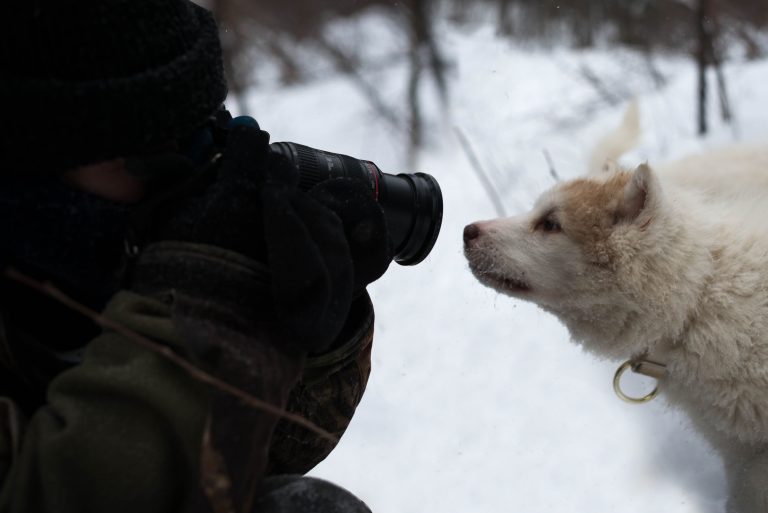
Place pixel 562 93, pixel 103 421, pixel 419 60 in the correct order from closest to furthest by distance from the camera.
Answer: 1. pixel 103 421
2. pixel 419 60
3. pixel 562 93

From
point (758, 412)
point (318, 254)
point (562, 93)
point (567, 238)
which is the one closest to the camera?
point (318, 254)

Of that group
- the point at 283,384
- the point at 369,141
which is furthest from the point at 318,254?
the point at 369,141

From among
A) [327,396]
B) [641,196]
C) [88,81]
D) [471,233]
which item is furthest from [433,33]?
[88,81]

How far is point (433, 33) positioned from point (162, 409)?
18.4ft

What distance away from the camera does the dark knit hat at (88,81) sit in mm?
1074

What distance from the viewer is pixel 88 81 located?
110cm

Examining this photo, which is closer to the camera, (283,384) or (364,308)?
(283,384)

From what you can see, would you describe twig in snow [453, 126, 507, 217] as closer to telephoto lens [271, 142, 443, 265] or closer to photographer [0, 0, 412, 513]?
telephoto lens [271, 142, 443, 265]

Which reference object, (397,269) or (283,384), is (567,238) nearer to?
(283,384)

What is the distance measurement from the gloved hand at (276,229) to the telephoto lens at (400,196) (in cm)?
33

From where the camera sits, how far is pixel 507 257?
2.22 meters

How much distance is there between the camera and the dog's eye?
87.1 inches

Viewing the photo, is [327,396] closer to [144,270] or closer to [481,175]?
[144,270]

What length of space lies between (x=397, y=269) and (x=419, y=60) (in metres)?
2.69
